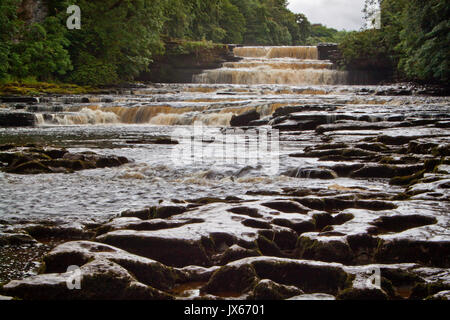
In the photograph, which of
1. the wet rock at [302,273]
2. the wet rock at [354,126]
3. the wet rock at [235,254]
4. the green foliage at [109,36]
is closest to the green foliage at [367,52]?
the green foliage at [109,36]

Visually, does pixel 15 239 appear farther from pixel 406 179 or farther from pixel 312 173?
pixel 406 179

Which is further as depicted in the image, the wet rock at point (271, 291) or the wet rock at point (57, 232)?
the wet rock at point (57, 232)

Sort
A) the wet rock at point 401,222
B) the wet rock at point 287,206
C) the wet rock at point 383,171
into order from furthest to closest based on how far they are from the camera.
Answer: the wet rock at point 383,171, the wet rock at point 287,206, the wet rock at point 401,222

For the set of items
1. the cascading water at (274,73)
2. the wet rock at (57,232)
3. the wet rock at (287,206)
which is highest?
the cascading water at (274,73)

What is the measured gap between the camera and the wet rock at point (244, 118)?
51.8ft

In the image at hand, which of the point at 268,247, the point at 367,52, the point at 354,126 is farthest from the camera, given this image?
the point at 367,52

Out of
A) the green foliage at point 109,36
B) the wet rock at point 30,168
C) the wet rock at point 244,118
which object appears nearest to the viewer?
the wet rock at point 30,168

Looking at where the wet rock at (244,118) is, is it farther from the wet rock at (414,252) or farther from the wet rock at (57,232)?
the wet rock at (414,252)

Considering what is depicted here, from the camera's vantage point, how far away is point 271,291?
2955 millimetres

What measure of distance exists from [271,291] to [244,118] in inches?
519

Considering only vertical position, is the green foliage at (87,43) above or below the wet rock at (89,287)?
above

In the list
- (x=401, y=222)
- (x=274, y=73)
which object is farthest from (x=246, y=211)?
(x=274, y=73)

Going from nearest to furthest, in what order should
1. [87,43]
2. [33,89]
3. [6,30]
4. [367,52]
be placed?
[33,89] < [6,30] < [87,43] < [367,52]

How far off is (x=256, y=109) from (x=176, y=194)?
1147 centimetres
